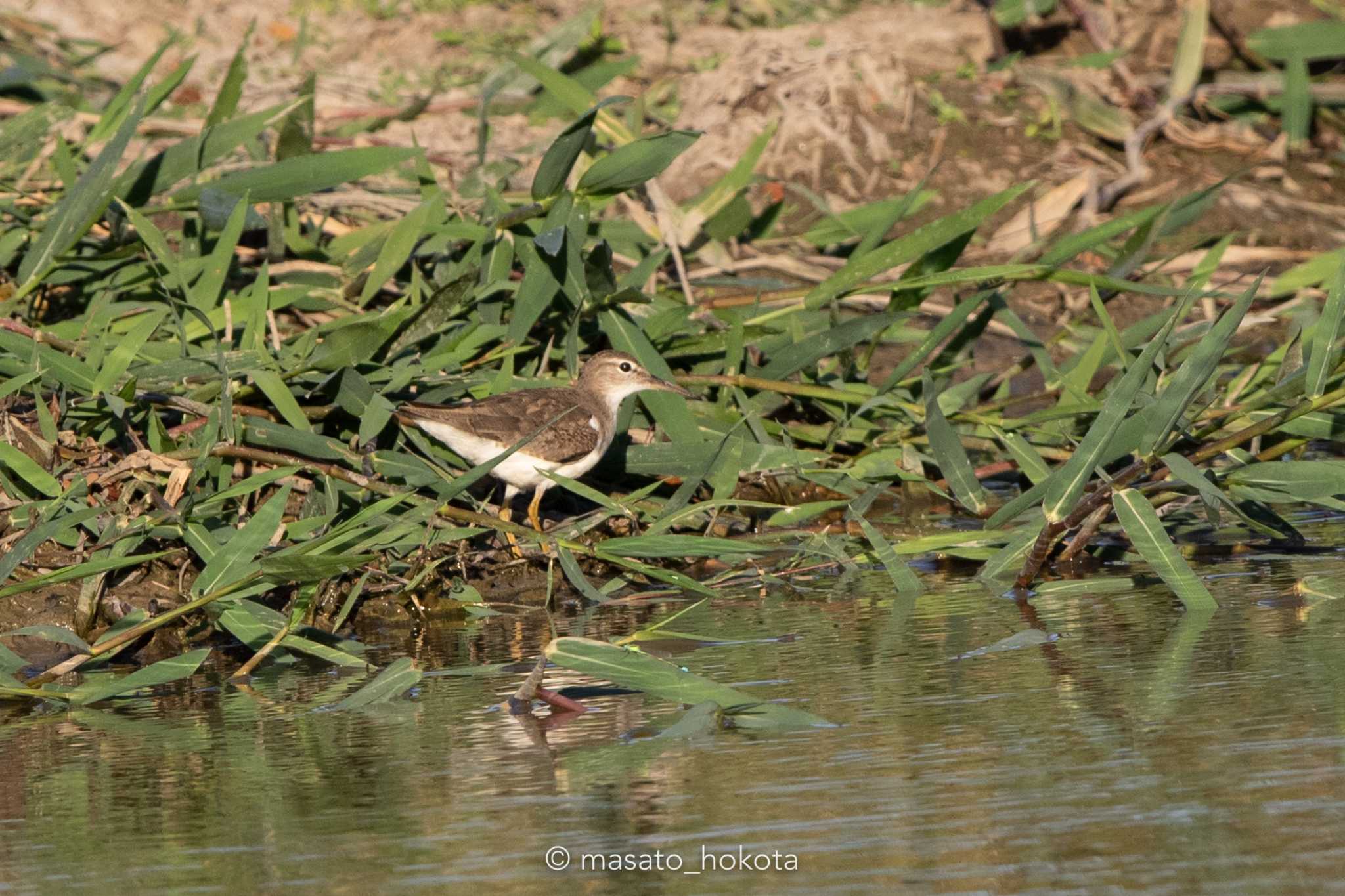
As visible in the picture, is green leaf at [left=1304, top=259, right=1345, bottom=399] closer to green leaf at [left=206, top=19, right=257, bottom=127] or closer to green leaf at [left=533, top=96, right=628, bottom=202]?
green leaf at [left=533, top=96, right=628, bottom=202]

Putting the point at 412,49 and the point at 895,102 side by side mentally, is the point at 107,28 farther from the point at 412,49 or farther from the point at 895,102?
the point at 895,102

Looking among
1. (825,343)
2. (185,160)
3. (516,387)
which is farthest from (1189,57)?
(185,160)

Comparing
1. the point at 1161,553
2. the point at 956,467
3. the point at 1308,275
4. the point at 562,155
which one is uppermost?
the point at 562,155

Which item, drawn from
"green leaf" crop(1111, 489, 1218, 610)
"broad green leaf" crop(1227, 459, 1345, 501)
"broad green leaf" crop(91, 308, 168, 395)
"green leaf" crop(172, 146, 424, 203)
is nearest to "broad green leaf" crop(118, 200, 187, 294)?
"broad green leaf" crop(91, 308, 168, 395)

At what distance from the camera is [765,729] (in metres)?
4.19

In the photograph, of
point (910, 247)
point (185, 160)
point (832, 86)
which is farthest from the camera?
point (832, 86)

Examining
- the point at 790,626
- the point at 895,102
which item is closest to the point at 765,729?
the point at 790,626

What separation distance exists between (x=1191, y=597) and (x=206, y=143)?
4288 millimetres

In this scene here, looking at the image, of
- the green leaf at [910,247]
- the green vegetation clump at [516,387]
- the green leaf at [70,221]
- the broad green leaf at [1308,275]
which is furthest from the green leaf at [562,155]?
the broad green leaf at [1308,275]

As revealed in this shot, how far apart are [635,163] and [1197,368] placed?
7.91 ft

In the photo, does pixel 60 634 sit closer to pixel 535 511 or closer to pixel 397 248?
pixel 535 511

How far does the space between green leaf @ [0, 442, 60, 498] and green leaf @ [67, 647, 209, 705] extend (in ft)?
3.51

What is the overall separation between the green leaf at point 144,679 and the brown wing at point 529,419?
173 centimetres

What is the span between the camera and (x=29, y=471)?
576 cm
